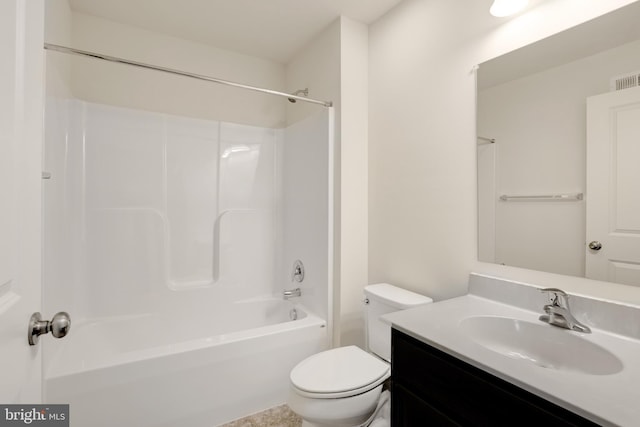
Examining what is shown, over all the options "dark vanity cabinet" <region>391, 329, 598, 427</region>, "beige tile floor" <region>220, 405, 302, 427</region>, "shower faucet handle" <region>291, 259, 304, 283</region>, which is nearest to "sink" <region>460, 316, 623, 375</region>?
"dark vanity cabinet" <region>391, 329, 598, 427</region>

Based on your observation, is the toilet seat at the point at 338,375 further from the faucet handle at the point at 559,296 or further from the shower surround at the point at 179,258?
the faucet handle at the point at 559,296

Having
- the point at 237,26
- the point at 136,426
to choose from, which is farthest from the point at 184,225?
the point at 237,26

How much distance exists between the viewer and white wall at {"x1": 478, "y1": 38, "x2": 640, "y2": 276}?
3.73 ft

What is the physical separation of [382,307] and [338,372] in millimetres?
438

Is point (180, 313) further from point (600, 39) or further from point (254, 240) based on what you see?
point (600, 39)

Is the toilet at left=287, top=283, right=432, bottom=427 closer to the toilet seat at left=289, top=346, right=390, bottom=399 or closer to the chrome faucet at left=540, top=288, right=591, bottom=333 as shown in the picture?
the toilet seat at left=289, top=346, right=390, bottom=399

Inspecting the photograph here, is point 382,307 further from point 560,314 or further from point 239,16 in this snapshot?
point 239,16

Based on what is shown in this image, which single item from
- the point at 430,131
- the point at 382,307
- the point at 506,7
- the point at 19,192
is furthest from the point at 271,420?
the point at 506,7

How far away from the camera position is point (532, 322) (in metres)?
1.14

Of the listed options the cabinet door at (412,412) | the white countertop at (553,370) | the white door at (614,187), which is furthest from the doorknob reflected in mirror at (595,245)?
the cabinet door at (412,412)

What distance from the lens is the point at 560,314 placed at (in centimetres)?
109

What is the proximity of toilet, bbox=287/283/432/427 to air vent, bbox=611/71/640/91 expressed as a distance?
3.75 feet

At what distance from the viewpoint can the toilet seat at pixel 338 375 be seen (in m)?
1.30

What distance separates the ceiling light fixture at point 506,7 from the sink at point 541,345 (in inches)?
51.3
